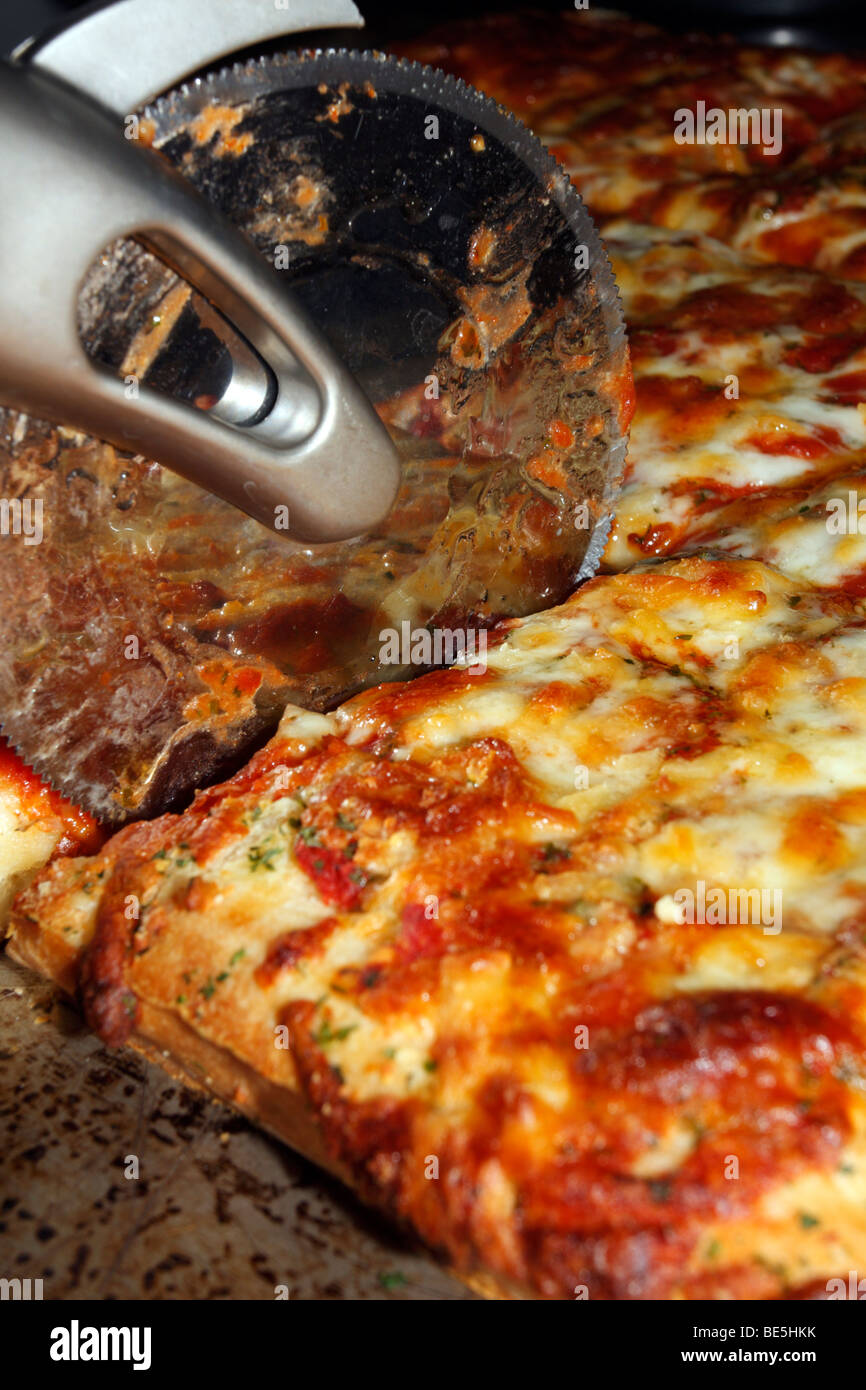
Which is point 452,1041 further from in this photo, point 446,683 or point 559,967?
point 446,683

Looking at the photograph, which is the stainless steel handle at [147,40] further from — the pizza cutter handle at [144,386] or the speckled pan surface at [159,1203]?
the speckled pan surface at [159,1203]

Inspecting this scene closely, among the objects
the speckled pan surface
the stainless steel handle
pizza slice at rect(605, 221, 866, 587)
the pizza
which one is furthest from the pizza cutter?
the speckled pan surface

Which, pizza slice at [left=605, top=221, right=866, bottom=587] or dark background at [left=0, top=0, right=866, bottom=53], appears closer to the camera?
pizza slice at [left=605, top=221, right=866, bottom=587]

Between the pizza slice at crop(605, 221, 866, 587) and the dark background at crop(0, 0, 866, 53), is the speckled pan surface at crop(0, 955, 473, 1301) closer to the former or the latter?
the pizza slice at crop(605, 221, 866, 587)

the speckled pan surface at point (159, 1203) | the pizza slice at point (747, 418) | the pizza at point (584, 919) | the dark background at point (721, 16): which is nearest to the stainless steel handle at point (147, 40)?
the pizza at point (584, 919)

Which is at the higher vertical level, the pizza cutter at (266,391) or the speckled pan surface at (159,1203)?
the pizza cutter at (266,391)

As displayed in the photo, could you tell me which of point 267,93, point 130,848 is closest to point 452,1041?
point 130,848

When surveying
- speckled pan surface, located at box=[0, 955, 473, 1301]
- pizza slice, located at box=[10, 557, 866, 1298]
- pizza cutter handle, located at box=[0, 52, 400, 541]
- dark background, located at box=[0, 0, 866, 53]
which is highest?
dark background, located at box=[0, 0, 866, 53]

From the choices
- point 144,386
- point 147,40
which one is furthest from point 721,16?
point 144,386
